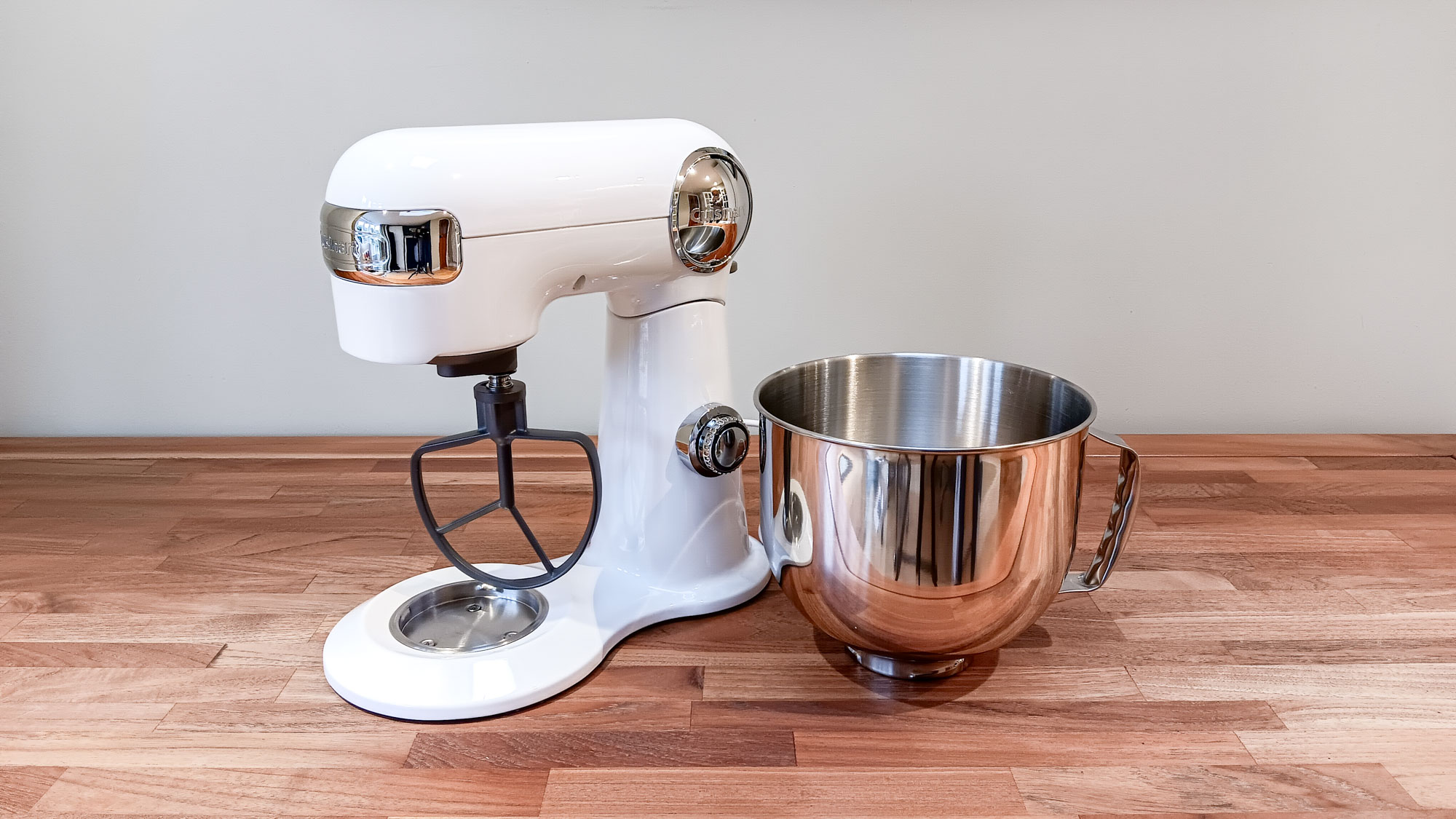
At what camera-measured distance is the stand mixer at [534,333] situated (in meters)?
0.50

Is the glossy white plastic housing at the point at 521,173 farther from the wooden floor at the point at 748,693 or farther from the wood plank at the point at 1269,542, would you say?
the wood plank at the point at 1269,542

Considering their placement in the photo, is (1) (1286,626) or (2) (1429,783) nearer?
(2) (1429,783)

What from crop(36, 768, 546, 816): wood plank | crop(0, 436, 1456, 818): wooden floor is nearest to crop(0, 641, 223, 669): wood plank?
crop(0, 436, 1456, 818): wooden floor

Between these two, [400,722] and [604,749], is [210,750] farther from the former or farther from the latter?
[604,749]

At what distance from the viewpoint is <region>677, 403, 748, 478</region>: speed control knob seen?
640mm

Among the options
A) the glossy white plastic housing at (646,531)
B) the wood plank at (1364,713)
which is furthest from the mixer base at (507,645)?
the wood plank at (1364,713)

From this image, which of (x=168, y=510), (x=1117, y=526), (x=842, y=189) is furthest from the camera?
(x=842, y=189)

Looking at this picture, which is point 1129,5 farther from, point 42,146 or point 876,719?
point 42,146

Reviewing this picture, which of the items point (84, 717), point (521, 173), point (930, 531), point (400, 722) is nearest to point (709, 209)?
point (521, 173)

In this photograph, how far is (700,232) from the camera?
1.97 feet

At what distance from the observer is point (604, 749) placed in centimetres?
51

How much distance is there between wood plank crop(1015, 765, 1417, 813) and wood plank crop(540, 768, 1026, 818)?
2 centimetres

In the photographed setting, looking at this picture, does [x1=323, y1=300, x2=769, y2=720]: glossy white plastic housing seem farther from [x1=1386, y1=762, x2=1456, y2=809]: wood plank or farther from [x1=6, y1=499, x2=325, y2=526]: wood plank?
[x1=1386, y1=762, x2=1456, y2=809]: wood plank

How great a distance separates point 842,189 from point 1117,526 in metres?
0.49
